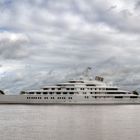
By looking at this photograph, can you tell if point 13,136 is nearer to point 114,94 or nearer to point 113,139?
point 113,139

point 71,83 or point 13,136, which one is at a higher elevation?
point 71,83

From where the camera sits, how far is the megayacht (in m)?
135

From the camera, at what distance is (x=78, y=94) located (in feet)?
447

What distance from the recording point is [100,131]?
152ft

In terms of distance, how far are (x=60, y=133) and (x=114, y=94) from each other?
96.3 m

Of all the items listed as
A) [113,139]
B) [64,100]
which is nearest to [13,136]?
[113,139]

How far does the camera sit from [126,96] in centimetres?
14112

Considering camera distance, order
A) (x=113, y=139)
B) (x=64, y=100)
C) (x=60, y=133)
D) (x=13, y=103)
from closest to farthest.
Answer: (x=113, y=139), (x=60, y=133), (x=64, y=100), (x=13, y=103)

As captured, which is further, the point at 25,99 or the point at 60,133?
the point at 25,99

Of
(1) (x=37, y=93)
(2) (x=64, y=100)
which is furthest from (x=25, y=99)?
(2) (x=64, y=100)

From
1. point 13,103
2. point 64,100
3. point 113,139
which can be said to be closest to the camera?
point 113,139

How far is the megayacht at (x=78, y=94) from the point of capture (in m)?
135

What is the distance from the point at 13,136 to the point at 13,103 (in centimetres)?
10387

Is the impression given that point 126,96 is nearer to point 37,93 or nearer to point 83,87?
point 83,87
